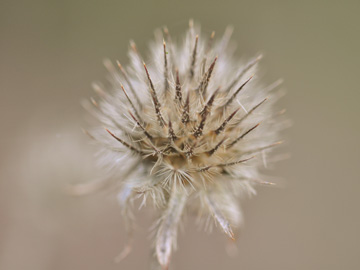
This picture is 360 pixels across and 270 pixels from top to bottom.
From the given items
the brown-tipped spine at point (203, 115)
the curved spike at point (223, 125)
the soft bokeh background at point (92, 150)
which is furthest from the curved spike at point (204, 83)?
the soft bokeh background at point (92, 150)

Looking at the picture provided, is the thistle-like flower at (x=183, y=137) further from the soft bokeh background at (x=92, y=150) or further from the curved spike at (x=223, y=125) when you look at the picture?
the soft bokeh background at (x=92, y=150)

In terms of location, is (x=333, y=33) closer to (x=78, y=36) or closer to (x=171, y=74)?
(x=78, y=36)

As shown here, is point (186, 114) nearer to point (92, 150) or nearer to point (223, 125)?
point (223, 125)

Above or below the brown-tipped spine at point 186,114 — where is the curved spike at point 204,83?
above

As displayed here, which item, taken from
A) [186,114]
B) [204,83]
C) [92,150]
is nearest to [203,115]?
[186,114]

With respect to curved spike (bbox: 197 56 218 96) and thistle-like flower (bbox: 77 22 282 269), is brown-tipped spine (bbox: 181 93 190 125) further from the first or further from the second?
curved spike (bbox: 197 56 218 96)

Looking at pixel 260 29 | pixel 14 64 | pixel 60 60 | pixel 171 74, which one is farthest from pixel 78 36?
pixel 171 74
